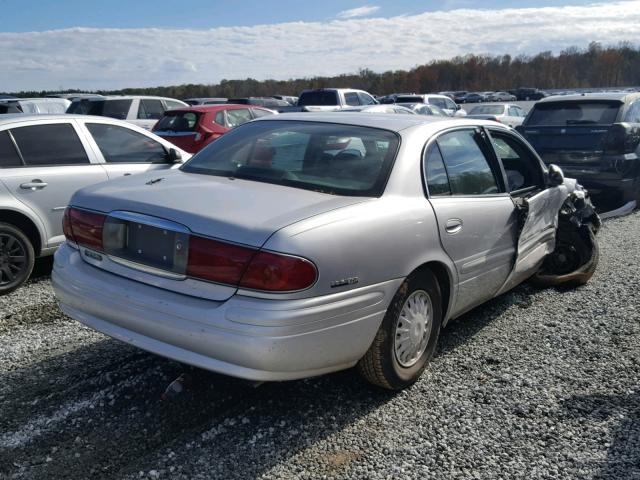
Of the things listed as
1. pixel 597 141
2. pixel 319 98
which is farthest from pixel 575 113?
pixel 319 98

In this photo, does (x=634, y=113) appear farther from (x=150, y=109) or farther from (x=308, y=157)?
(x=150, y=109)

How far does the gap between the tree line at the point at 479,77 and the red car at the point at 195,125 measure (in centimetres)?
4995

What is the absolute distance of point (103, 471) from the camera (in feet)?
9.18

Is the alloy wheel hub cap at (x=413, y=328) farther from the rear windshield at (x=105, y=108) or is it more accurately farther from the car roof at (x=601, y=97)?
the rear windshield at (x=105, y=108)

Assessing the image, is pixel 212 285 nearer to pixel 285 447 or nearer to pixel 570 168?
pixel 285 447

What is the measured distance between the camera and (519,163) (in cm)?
525

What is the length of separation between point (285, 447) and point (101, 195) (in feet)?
5.52

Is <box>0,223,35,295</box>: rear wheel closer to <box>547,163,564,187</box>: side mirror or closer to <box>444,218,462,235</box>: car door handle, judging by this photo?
<box>444,218,462,235</box>: car door handle

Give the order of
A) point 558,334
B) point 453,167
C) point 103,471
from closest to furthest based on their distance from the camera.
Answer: point 103,471
point 453,167
point 558,334

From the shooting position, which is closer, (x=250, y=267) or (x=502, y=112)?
(x=250, y=267)

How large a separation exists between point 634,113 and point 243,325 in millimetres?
8747

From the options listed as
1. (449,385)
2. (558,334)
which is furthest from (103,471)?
(558,334)

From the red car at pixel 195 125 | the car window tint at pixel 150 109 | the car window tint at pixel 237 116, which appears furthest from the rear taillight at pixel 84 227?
the car window tint at pixel 150 109

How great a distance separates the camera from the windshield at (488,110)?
2048 cm
